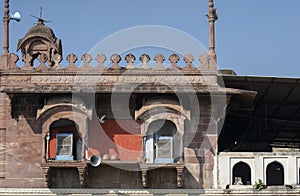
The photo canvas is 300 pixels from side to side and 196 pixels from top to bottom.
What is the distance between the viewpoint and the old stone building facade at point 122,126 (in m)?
22.2

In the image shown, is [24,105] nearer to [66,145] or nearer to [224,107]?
[66,145]

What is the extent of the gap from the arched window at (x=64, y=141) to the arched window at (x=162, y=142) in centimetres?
176

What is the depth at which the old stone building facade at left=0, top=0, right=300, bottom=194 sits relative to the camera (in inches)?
875

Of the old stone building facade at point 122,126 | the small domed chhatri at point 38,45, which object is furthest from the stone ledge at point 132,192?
the small domed chhatri at point 38,45

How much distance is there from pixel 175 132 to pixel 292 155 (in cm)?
296

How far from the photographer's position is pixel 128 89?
22234 mm

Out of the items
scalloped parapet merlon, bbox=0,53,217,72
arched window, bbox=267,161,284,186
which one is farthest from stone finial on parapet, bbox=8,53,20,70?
arched window, bbox=267,161,284,186

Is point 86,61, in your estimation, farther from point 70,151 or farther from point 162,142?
point 162,142

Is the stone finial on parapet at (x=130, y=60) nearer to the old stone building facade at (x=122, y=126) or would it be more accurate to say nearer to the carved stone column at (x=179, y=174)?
the old stone building facade at (x=122, y=126)

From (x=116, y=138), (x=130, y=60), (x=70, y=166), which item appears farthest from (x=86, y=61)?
(x=70, y=166)

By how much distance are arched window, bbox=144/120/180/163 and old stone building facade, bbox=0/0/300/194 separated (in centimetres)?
2

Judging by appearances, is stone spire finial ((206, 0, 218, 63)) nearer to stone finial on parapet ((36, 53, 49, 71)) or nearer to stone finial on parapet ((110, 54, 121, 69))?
stone finial on parapet ((110, 54, 121, 69))

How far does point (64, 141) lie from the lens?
22531 mm

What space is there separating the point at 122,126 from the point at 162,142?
1093mm
